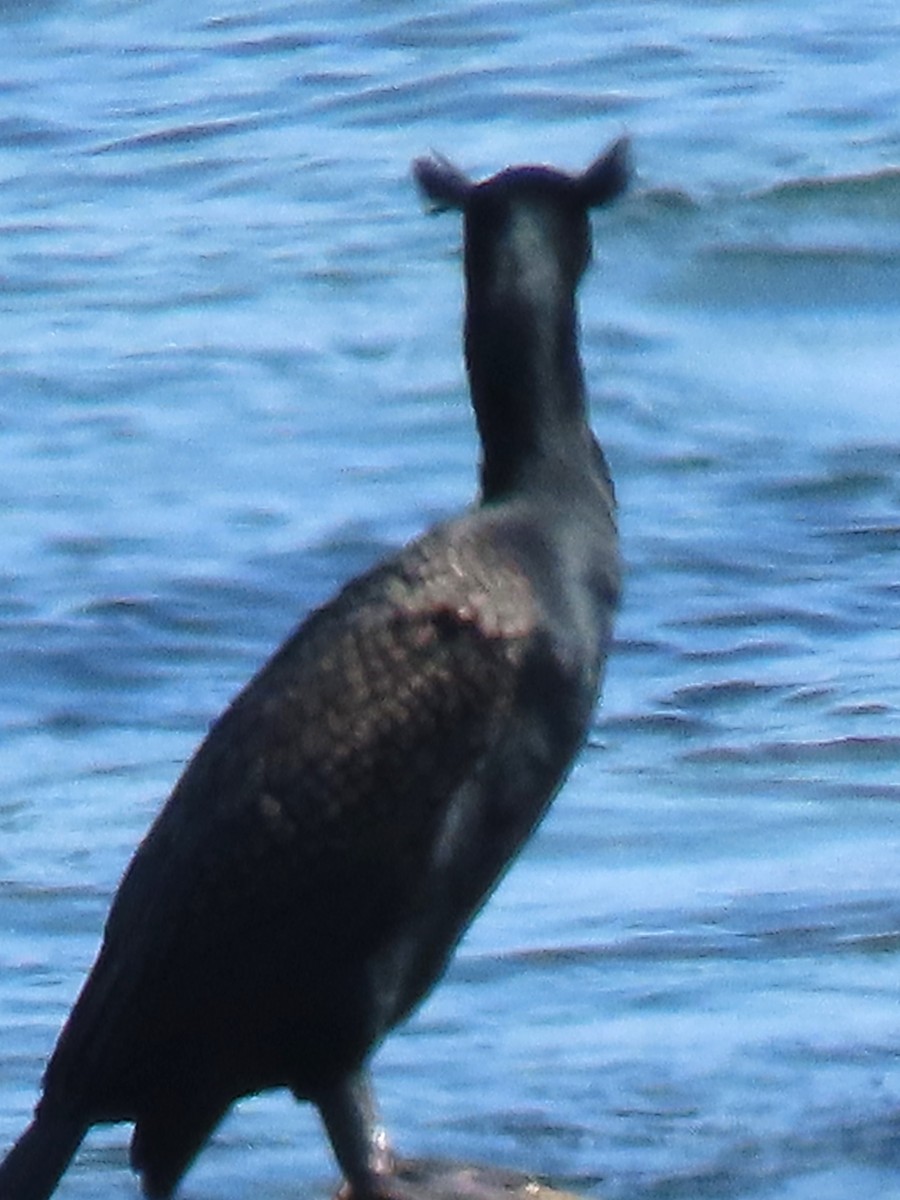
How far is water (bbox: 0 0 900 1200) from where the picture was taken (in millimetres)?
8359

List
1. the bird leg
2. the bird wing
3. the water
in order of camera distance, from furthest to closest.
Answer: the water
the bird leg
the bird wing

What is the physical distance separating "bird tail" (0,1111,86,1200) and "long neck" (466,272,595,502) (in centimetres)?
126

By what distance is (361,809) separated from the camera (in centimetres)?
646

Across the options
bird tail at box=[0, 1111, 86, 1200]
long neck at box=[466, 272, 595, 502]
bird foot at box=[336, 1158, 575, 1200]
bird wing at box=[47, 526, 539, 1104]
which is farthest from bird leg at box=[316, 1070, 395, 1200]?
long neck at box=[466, 272, 595, 502]

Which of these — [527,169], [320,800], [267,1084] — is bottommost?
[267,1084]

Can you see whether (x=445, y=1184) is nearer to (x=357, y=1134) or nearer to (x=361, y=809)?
(x=357, y=1134)

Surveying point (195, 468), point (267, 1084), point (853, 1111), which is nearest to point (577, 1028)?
point (853, 1111)

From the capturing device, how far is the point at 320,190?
16953 millimetres

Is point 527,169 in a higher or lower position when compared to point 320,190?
higher

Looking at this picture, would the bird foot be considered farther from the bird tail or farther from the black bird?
the bird tail

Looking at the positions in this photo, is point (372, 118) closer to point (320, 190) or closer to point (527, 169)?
point (320, 190)

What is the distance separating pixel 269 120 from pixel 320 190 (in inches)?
35.1

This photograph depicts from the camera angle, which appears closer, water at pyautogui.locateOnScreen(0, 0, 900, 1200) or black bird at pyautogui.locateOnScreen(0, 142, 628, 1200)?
black bird at pyautogui.locateOnScreen(0, 142, 628, 1200)

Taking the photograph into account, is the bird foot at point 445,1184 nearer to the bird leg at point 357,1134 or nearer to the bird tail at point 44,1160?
the bird leg at point 357,1134
